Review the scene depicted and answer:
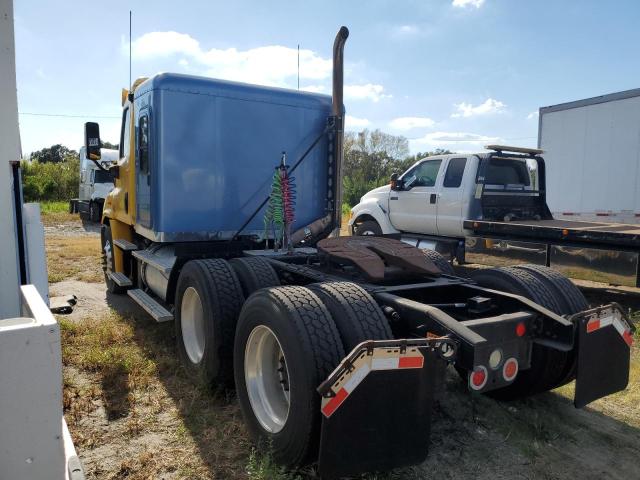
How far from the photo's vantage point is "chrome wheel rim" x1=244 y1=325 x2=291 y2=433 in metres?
3.26

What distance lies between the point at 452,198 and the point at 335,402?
6816 millimetres

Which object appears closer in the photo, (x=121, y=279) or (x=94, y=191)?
(x=121, y=279)

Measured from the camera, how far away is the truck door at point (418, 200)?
9141 millimetres

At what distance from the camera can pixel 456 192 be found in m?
8.66

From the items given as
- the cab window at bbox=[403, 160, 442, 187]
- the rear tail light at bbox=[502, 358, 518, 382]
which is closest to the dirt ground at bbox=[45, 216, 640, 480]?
the rear tail light at bbox=[502, 358, 518, 382]

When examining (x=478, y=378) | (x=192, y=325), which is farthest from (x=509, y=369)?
(x=192, y=325)

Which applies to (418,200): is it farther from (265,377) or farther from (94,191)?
(94,191)

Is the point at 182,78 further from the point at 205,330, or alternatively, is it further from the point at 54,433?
the point at 54,433

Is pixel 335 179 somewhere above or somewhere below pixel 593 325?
above

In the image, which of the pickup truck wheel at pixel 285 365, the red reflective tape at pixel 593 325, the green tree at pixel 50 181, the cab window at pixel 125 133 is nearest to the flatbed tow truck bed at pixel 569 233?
the red reflective tape at pixel 593 325

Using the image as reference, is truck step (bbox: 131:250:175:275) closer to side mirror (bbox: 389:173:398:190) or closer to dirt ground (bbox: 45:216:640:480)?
dirt ground (bbox: 45:216:640:480)

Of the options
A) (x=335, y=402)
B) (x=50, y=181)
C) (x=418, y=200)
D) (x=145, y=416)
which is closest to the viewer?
(x=335, y=402)

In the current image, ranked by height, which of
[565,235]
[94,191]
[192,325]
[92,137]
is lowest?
[192,325]

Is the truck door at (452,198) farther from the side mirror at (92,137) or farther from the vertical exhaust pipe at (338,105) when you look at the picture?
the side mirror at (92,137)
